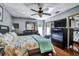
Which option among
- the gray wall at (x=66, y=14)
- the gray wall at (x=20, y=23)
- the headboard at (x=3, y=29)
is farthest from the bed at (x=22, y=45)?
the gray wall at (x=66, y=14)

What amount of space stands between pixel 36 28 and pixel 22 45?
41 cm

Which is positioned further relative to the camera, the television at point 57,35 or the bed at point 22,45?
the television at point 57,35

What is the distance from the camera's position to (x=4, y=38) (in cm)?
210

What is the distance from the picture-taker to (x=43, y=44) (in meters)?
2.10

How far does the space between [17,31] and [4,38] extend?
260 mm

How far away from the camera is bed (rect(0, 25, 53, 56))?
82.0 inches

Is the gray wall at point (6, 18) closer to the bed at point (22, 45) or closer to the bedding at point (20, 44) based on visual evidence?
the bed at point (22, 45)

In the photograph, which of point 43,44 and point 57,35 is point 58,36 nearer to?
point 57,35

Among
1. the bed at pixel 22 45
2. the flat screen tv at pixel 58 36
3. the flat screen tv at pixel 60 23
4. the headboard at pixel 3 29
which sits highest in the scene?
the flat screen tv at pixel 60 23

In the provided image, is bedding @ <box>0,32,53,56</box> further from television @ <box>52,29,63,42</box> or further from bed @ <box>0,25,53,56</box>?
television @ <box>52,29,63,42</box>

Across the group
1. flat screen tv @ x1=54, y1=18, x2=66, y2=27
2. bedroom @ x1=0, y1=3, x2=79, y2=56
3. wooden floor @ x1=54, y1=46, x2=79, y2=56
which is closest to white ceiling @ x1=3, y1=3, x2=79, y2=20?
bedroom @ x1=0, y1=3, x2=79, y2=56

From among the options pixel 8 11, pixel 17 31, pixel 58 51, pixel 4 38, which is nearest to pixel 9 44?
pixel 4 38

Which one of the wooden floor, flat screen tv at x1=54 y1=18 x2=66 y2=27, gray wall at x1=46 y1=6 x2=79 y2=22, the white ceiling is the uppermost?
the white ceiling

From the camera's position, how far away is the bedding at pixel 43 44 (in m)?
2.10
